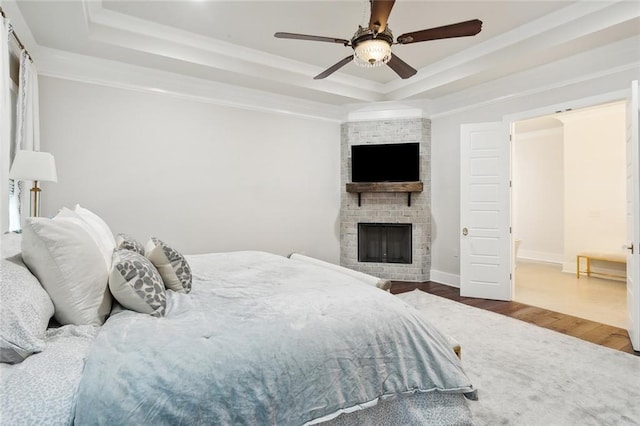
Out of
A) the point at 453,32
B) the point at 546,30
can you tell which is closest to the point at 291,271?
the point at 453,32

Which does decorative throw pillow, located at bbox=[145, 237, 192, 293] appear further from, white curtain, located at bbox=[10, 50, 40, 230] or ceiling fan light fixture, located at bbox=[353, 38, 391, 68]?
ceiling fan light fixture, located at bbox=[353, 38, 391, 68]

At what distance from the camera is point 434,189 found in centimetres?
543

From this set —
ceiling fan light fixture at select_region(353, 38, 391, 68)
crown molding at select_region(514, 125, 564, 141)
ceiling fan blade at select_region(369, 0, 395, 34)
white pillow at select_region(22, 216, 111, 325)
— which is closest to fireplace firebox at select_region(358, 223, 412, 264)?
ceiling fan light fixture at select_region(353, 38, 391, 68)

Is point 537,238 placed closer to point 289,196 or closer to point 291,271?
point 289,196

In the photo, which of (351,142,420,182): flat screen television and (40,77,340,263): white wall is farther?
(351,142,420,182): flat screen television

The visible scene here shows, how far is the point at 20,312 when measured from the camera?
1.12 m

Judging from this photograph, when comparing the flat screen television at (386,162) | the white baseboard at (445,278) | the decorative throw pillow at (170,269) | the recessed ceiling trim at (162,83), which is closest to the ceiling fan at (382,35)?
the decorative throw pillow at (170,269)

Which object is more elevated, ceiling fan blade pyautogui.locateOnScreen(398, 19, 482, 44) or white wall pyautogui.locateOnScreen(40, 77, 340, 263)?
ceiling fan blade pyautogui.locateOnScreen(398, 19, 482, 44)

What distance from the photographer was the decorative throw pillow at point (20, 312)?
3.45 feet

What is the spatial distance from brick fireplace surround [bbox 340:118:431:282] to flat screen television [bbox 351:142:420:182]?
13 cm

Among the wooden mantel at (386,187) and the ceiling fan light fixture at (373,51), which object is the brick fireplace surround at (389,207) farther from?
the ceiling fan light fixture at (373,51)

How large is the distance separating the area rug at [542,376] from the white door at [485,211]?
1.01 m

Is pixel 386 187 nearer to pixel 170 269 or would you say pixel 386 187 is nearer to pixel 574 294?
pixel 574 294

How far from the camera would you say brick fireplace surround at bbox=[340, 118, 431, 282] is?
539 cm
